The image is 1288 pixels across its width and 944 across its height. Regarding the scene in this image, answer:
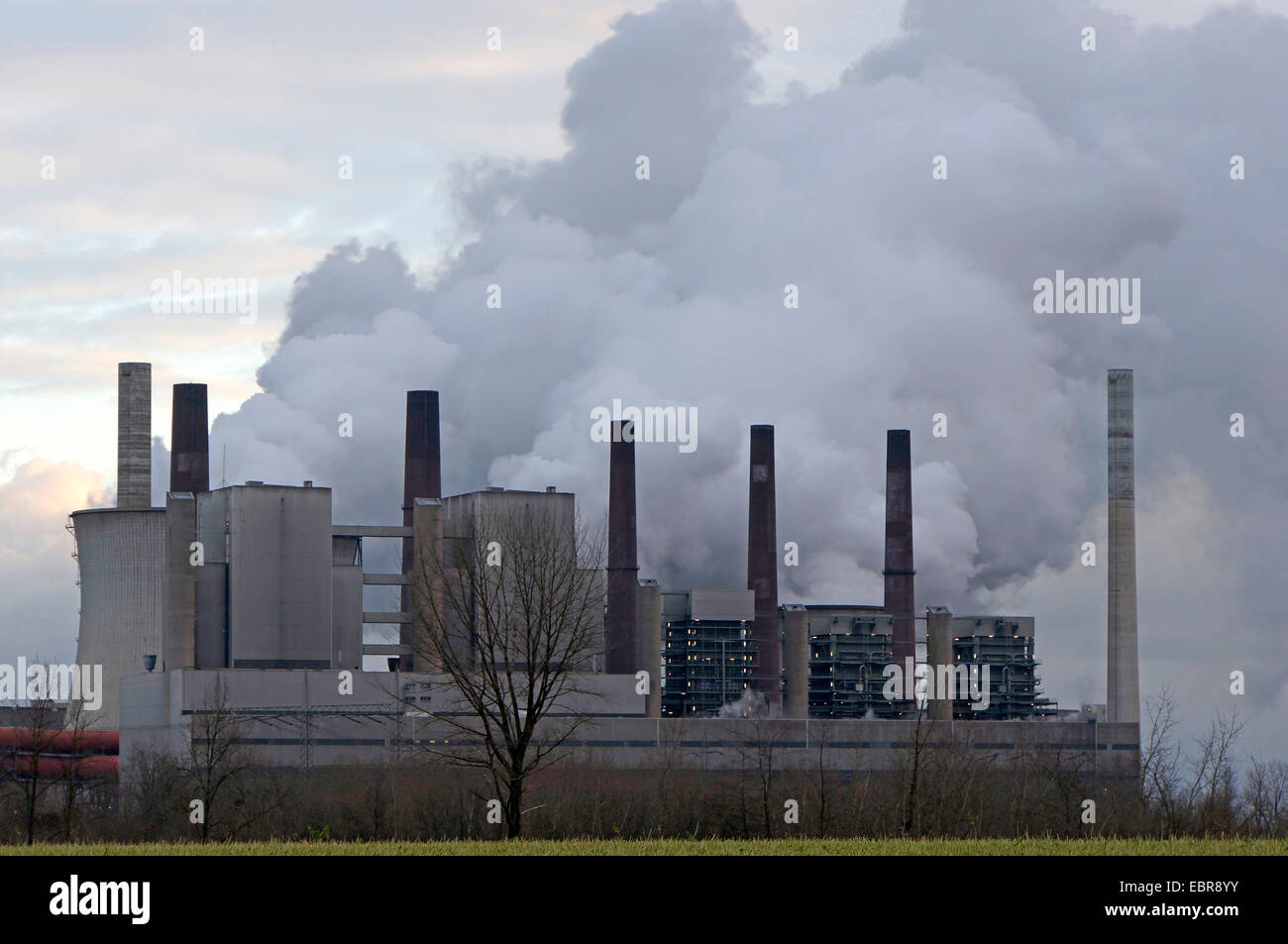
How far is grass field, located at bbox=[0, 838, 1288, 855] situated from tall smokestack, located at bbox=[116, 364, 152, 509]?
43692mm

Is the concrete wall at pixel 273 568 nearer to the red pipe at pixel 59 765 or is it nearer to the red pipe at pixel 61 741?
the red pipe at pixel 61 741

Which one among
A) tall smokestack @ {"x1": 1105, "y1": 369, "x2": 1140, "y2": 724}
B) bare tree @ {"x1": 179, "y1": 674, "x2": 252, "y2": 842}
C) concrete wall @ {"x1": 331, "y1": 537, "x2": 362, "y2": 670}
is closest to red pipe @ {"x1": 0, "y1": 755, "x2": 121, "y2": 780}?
bare tree @ {"x1": 179, "y1": 674, "x2": 252, "y2": 842}

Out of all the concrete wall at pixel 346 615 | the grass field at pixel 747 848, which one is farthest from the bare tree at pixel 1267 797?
the concrete wall at pixel 346 615

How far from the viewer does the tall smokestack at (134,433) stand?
56938 mm

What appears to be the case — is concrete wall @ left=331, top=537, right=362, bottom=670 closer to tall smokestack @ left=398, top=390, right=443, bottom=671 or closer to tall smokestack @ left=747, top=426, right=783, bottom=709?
tall smokestack @ left=398, top=390, right=443, bottom=671

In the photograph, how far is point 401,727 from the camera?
169 ft

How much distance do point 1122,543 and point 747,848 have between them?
50.3 m

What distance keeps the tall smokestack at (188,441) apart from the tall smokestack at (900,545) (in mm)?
24595

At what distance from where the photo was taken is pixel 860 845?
46.1 ft

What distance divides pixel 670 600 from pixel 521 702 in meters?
13.6

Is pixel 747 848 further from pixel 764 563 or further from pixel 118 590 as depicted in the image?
pixel 764 563
